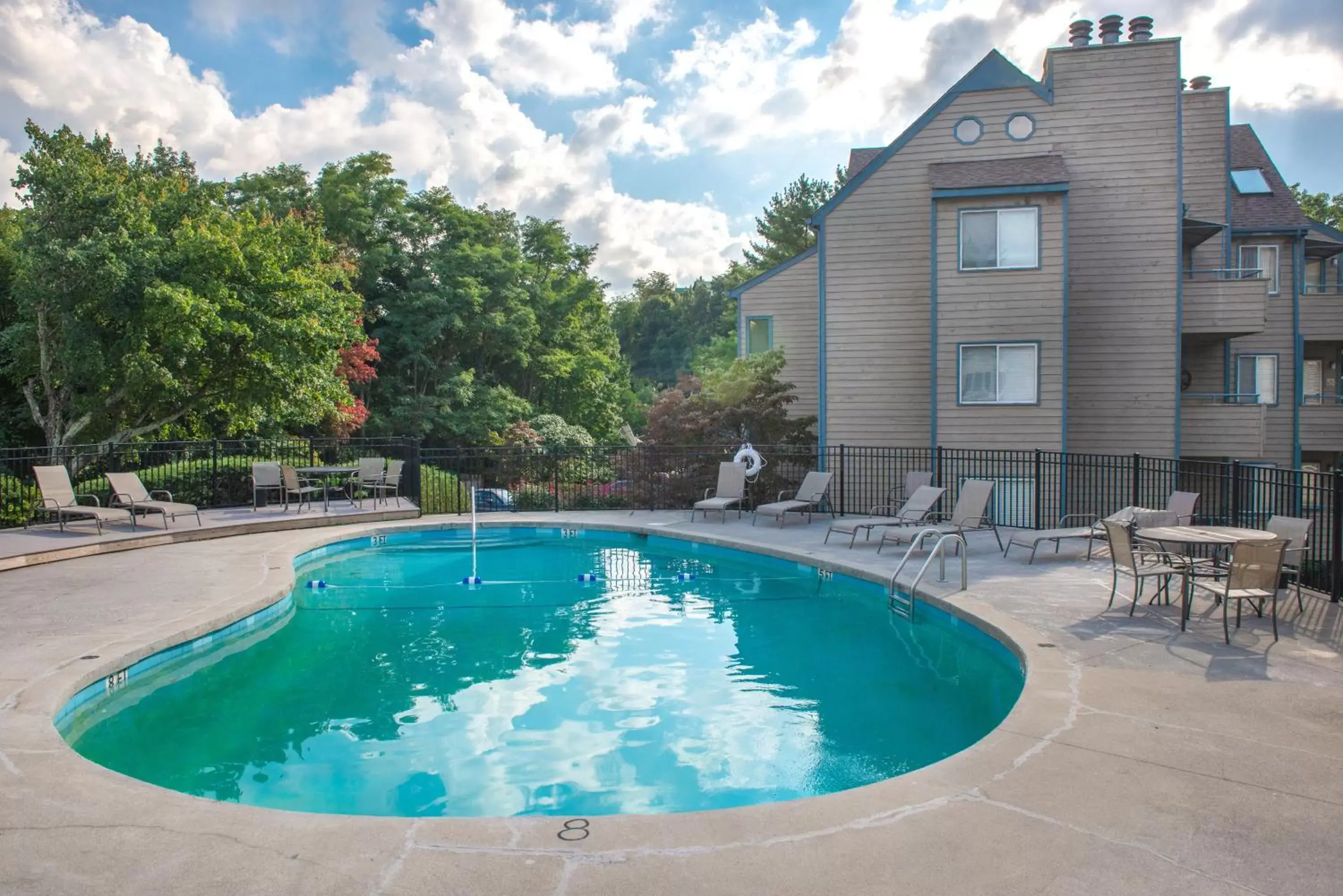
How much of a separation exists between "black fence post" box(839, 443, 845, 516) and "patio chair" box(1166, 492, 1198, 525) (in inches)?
229

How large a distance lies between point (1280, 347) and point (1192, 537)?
1593cm

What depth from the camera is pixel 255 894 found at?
3072 mm

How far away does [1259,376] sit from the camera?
20.0 m

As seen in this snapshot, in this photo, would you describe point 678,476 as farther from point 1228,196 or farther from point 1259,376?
point 1259,376

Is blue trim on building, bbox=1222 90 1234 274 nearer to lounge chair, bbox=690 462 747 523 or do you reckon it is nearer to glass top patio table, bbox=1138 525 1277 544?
lounge chair, bbox=690 462 747 523

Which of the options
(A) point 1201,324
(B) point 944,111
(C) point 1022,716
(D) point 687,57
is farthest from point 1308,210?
(C) point 1022,716

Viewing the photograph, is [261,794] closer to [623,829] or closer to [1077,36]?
[623,829]

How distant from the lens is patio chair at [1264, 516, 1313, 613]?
7.52 metres

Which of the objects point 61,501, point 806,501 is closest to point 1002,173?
point 806,501

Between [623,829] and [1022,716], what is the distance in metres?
2.57

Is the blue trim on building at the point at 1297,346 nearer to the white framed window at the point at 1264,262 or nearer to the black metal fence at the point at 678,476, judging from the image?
the white framed window at the point at 1264,262

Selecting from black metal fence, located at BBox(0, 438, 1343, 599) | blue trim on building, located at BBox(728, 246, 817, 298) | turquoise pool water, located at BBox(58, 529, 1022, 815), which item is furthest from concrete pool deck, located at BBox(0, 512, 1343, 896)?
blue trim on building, located at BBox(728, 246, 817, 298)

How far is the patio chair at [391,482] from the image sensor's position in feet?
51.7

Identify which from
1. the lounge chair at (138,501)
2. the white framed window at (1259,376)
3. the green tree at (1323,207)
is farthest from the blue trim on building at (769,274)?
the green tree at (1323,207)
